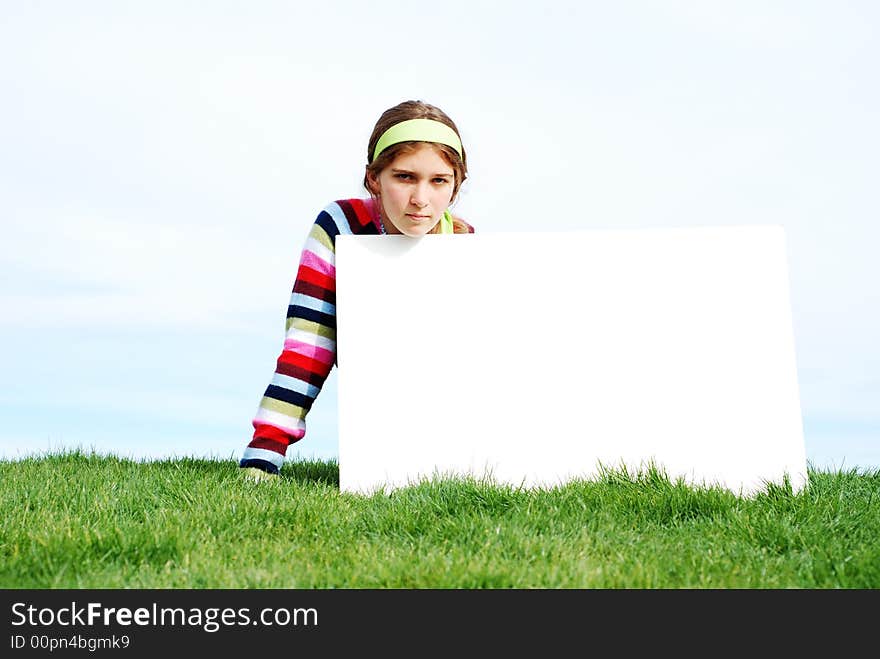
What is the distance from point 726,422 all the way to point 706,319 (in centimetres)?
40

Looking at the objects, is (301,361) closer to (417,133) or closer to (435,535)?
(417,133)

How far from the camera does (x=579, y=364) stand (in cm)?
347

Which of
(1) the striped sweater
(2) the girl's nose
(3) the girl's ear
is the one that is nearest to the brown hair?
(3) the girl's ear

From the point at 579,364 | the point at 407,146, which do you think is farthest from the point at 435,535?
the point at 407,146

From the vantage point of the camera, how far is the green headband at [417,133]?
3.62 meters

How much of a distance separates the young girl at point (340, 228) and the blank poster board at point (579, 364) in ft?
1.12

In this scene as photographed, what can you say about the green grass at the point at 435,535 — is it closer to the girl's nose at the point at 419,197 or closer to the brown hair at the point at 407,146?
the girl's nose at the point at 419,197

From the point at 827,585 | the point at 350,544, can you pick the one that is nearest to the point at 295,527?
the point at 350,544

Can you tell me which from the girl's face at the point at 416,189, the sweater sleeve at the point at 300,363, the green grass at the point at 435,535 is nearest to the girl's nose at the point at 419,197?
the girl's face at the point at 416,189

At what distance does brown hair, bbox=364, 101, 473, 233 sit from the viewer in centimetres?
364

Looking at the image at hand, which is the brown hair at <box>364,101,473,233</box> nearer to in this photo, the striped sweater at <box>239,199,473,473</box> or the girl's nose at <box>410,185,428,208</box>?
the girl's nose at <box>410,185,428,208</box>

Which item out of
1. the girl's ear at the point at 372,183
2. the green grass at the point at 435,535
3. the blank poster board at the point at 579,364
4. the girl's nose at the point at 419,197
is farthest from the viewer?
the girl's ear at the point at 372,183

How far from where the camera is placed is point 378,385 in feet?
11.5

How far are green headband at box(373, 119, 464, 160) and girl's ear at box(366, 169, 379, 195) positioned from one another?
0.13m
